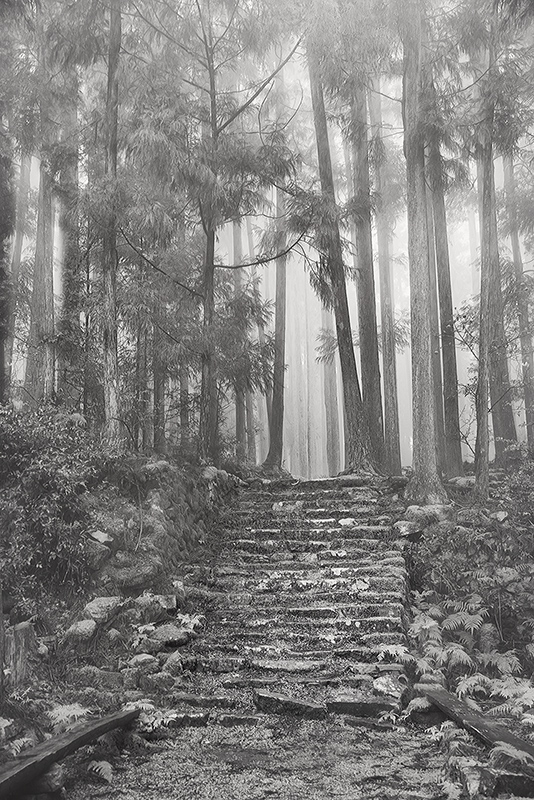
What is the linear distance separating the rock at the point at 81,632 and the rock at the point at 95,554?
2.91ft

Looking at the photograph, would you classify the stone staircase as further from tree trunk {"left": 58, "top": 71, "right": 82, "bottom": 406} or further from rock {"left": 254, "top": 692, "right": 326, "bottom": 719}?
tree trunk {"left": 58, "top": 71, "right": 82, "bottom": 406}

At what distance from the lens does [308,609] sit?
6586 millimetres

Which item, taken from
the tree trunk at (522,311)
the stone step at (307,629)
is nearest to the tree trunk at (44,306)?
the stone step at (307,629)

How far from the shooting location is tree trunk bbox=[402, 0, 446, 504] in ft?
30.6

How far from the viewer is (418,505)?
908 cm

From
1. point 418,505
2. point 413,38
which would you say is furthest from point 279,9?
point 418,505

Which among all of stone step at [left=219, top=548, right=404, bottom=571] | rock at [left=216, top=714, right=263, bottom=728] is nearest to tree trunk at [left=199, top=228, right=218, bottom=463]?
stone step at [left=219, top=548, right=404, bottom=571]

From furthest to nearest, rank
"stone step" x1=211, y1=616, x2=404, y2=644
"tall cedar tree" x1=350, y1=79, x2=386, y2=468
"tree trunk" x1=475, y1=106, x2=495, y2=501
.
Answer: "tall cedar tree" x1=350, y1=79, x2=386, y2=468, "tree trunk" x1=475, y1=106, x2=495, y2=501, "stone step" x1=211, y1=616, x2=404, y2=644

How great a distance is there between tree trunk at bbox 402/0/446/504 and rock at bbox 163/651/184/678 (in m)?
4.76

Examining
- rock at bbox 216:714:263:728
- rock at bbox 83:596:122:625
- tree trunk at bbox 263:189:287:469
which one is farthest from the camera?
tree trunk at bbox 263:189:287:469

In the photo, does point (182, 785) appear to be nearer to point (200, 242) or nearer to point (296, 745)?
point (296, 745)

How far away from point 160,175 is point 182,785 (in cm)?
868

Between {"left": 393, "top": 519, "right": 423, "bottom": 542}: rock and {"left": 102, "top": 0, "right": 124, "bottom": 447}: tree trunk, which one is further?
{"left": 102, "top": 0, "right": 124, "bottom": 447}: tree trunk

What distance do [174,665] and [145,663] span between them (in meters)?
0.26
